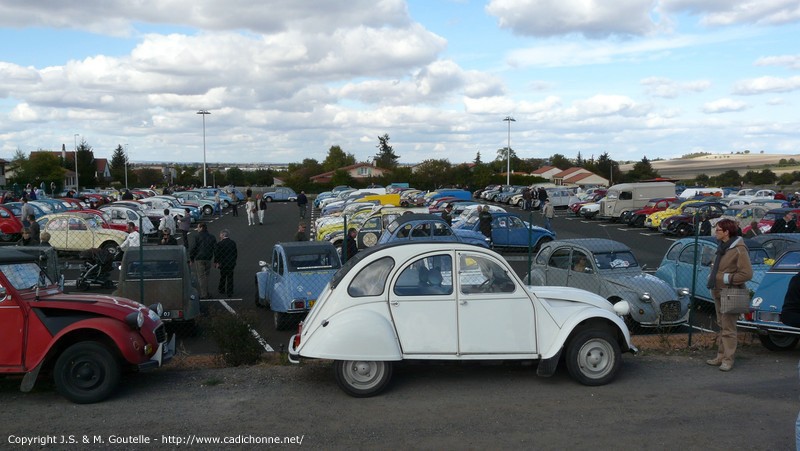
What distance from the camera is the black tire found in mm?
7238

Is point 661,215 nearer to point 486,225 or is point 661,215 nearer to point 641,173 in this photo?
point 486,225

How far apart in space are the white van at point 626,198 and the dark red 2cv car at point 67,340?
35030mm

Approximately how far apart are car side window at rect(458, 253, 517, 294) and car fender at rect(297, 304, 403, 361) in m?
0.94

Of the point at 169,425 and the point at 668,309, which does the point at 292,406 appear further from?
the point at 668,309

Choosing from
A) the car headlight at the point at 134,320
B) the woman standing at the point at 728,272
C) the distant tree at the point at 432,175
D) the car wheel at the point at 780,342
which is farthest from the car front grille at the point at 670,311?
the distant tree at the point at 432,175

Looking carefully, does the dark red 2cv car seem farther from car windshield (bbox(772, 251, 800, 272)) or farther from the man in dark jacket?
the man in dark jacket

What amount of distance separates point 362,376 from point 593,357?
257cm

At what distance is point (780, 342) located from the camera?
9.66m

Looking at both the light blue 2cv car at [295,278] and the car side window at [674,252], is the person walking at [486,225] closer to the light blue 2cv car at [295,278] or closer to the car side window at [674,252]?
the car side window at [674,252]

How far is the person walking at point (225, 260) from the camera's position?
1573 centimetres

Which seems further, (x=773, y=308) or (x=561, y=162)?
(x=561, y=162)

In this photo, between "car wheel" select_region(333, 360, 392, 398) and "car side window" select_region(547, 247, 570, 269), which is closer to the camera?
"car wheel" select_region(333, 360, 392, 398)

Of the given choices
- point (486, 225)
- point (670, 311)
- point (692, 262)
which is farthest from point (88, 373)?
point (486, 225)

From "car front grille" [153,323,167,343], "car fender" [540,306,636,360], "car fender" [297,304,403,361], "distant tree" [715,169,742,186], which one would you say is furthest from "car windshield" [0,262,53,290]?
"distant tree" [715,169,742,186]
